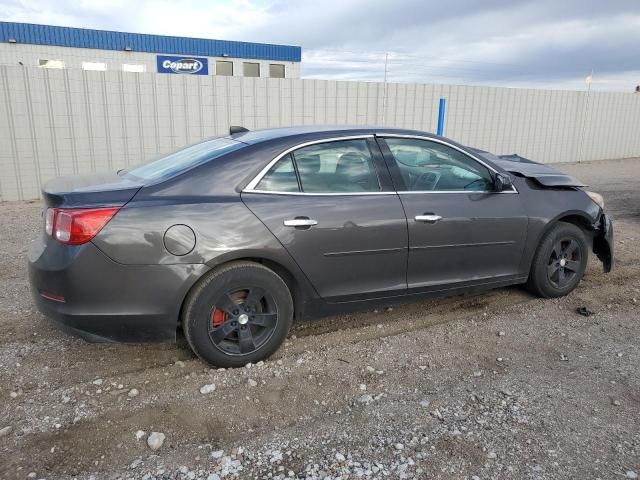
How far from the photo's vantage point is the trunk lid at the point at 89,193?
2924 mm

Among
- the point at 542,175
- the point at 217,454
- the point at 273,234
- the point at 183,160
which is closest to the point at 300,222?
the point at 273,234

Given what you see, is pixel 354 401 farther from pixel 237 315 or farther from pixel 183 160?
pixel 183 160

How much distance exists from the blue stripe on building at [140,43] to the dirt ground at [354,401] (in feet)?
61.6

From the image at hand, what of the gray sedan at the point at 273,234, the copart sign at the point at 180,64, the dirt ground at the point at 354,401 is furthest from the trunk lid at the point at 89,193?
the copart sign at the point at 180,64

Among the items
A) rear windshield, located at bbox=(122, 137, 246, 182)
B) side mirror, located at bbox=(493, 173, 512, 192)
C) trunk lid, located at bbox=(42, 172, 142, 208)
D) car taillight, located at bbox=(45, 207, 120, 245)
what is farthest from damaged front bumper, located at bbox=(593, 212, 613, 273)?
car taillight, located at bbox=(45, 207, 120, 245)

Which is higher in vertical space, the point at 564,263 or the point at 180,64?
the point at 180,64

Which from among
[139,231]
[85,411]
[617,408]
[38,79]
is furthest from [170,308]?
[38,79]

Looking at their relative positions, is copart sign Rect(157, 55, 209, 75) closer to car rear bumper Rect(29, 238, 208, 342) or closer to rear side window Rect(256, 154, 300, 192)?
rear side window Rect(256, 154, 300, 192)

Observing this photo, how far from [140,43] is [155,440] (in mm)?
21602

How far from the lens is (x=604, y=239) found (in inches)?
186

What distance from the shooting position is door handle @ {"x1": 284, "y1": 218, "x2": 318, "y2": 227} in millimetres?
3252

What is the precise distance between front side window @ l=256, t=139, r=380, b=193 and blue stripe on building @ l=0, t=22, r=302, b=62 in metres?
19.9

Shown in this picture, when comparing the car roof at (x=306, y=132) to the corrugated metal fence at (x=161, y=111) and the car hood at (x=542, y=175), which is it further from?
the corrugated metal fence at (x=161, y=111)

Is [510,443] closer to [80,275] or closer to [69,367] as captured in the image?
[80,275]
